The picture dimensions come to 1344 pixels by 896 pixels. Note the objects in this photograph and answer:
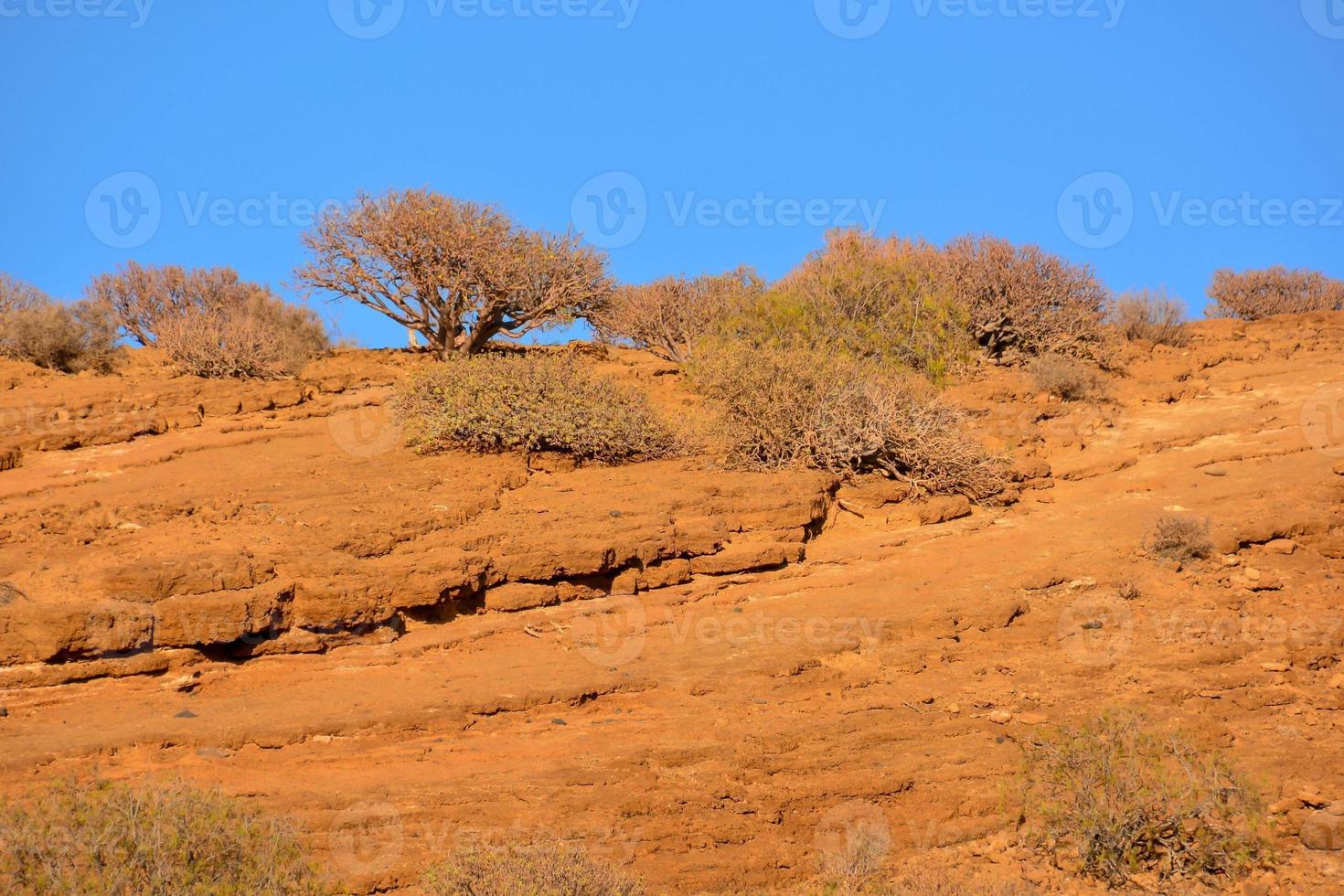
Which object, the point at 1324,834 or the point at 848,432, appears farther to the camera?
the point at 848,432

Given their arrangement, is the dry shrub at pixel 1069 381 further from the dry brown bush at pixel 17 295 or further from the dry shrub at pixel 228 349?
the dry brown bush at pixel 17 295

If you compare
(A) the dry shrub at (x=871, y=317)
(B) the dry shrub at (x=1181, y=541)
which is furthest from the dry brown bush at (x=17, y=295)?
(B) the dry shrub at (x=1181, y=541)

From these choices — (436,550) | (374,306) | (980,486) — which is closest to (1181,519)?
(980,486)

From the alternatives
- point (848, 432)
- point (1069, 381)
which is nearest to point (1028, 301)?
point (1069, 381)

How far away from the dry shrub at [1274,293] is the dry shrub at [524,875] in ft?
65.0

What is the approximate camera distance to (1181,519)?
855cm

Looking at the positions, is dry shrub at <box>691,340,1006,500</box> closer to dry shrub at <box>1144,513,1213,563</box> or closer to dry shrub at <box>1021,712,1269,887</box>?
dry shrub at <box>1144,513,1213,563</box>

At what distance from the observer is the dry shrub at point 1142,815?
5266mm

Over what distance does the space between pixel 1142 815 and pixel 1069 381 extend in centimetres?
Answer: 890

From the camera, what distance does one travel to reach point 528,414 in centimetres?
1032

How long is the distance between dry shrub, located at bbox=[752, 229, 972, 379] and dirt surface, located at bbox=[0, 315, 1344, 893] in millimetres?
3252

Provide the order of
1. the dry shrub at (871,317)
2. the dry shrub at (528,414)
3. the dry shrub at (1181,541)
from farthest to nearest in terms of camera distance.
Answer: the dry shrub at (871,317), the dry shrub at (528,414), the dry shrub at (1181,541)

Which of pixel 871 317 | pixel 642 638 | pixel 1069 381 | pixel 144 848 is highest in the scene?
pixel 871 317

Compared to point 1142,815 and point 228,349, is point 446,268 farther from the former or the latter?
point 1142,815
